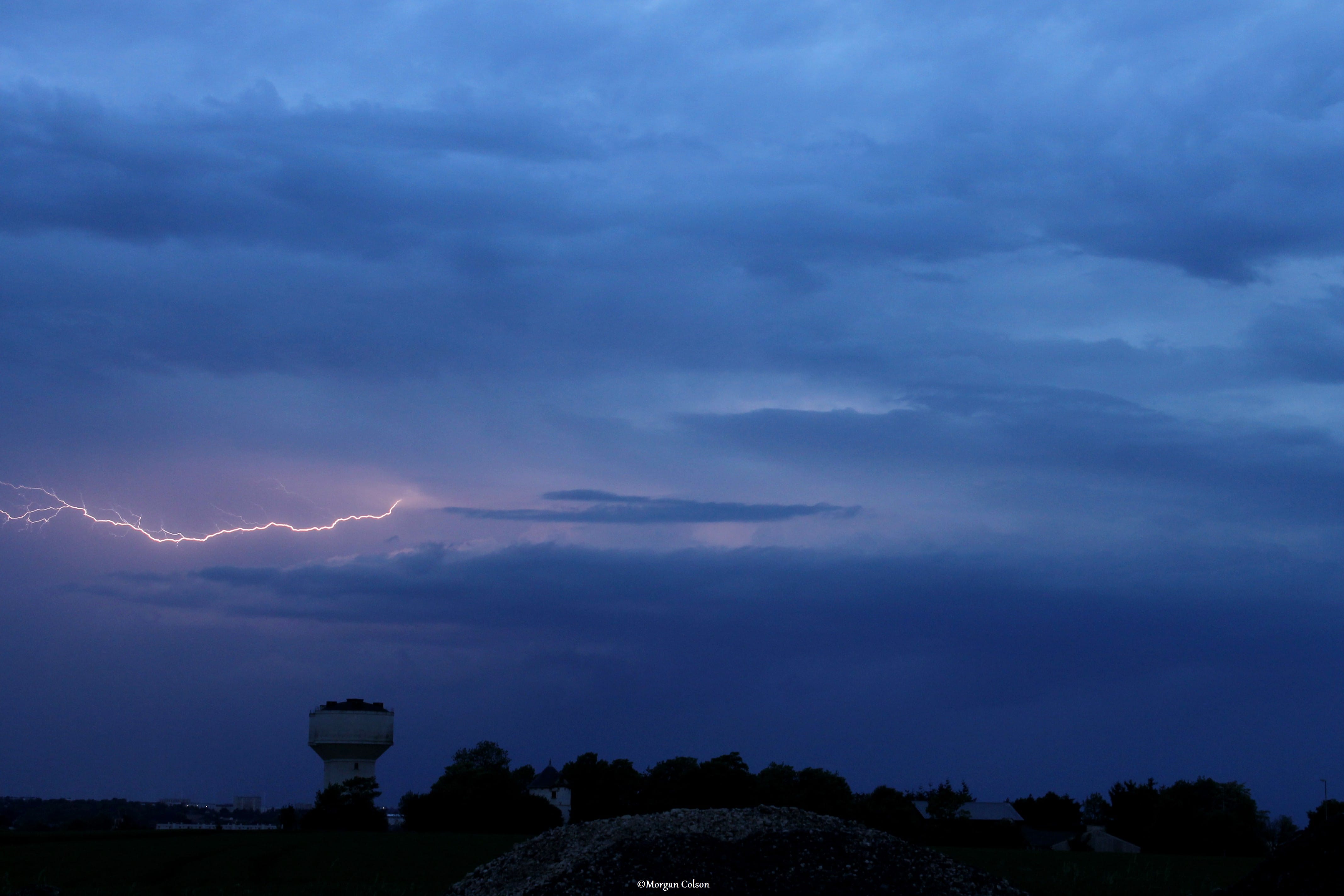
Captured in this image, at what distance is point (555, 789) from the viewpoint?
465ft

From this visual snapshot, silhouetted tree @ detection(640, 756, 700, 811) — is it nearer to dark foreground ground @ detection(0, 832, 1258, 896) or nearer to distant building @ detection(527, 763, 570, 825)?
dark foreground ground @ detection(0, 832, 1258, 896)

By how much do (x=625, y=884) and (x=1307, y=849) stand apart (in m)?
15.1

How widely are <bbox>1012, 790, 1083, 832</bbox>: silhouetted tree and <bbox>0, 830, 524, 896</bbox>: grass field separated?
98.6 m

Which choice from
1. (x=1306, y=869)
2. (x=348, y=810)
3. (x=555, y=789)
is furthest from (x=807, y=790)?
(x=1306, y=869)

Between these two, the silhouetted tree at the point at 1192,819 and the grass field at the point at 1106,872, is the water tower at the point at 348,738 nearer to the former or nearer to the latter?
the grass field at the point at 1106,872

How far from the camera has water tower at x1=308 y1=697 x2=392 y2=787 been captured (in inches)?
3819

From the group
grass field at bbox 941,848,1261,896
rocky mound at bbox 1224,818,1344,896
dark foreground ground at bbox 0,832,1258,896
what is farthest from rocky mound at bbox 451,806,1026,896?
rocky mound at bbox 1224,818,1344,896

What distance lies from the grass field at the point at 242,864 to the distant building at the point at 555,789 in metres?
63.9

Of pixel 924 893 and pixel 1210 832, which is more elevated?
pixel 924 893

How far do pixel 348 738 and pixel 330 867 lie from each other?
50.7 metres

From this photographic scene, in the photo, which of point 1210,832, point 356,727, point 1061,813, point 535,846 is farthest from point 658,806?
point 1061,813

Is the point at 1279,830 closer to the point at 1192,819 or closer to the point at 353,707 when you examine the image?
the point at 1192,819

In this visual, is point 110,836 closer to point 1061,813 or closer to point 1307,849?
point 1307,849

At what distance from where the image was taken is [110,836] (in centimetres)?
6962
